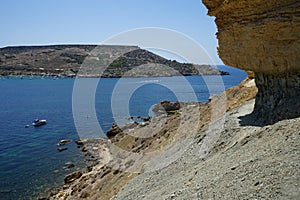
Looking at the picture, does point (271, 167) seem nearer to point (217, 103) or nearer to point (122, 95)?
point (217, 103)

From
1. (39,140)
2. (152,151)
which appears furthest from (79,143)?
(152,151)

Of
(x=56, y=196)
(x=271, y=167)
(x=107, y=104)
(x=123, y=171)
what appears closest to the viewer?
(x=271, y=167)

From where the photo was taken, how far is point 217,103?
3269 cm

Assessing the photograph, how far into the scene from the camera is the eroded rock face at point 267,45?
15.8 meters

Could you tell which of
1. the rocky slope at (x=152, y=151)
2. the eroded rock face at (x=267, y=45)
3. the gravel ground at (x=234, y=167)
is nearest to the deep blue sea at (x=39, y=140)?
the rocky slope at (x=152, y=151)

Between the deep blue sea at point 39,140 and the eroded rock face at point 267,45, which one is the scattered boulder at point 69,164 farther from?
the eroded rock face at point 267,45

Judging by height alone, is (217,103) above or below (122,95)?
above

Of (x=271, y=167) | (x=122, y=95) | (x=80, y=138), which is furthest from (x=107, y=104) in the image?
(x=271, y=167)

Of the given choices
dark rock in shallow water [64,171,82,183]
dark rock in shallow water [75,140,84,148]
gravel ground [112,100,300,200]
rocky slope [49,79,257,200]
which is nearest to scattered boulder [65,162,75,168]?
rocky slope [49,79,257,200]

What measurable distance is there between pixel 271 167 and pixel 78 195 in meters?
21.8

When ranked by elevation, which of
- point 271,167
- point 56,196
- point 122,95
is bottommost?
point 122,95

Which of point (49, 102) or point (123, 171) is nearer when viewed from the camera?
point (123, 171)

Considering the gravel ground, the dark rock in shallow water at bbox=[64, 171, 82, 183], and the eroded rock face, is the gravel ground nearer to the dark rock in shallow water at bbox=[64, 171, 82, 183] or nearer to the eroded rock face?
the eroded rock face

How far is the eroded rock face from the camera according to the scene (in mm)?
15820
